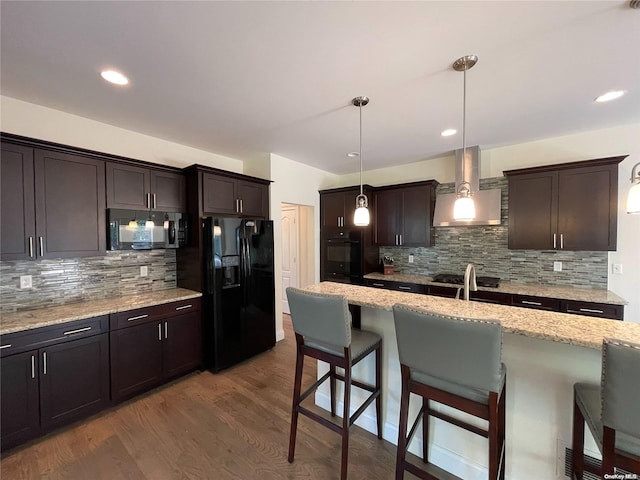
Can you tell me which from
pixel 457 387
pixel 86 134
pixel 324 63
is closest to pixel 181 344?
pixel 86 134

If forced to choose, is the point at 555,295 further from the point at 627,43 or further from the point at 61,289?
the point at 61,289

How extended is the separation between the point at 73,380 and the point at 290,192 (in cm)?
311

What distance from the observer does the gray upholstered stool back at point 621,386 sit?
36.2 inches

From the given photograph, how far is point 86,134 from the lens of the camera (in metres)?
2.65

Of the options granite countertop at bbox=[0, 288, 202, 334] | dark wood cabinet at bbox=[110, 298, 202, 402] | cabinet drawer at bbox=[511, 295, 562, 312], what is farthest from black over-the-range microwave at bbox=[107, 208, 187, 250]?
cabinet drawer at bbox=[511, 295, 562, 312]

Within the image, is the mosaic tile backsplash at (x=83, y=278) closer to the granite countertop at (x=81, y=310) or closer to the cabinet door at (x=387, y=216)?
the granite countertop at (x=81, y=310)

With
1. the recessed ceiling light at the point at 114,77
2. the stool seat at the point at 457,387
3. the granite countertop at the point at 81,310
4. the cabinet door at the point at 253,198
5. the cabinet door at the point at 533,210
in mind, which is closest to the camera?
the stool seat at the point at 457,387

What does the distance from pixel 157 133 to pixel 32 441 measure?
2.90m

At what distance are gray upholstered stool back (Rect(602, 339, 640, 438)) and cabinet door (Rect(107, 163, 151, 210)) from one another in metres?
3.50

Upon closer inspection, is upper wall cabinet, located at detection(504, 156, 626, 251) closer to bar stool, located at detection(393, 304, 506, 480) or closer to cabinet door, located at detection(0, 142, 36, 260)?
bar stool, located at detection(393, 304, 506, 480)

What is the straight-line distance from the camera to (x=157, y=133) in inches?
119

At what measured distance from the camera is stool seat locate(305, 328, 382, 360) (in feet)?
5.76

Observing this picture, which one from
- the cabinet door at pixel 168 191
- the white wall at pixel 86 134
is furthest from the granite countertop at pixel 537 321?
the white wall at pixel 86 134

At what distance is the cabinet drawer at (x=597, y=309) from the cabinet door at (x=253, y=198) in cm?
361
